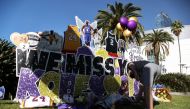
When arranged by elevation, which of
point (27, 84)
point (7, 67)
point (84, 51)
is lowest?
point (27, 84)

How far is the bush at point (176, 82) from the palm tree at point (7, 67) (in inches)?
620

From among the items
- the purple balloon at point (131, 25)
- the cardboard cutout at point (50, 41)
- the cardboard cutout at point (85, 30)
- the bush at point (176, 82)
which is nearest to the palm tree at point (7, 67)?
the cardboard cutout at point (50, 41)

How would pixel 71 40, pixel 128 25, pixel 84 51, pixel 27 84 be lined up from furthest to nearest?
pixel 128 25 → pixel 84 51 → pixel 71 40 → pixel 27 84

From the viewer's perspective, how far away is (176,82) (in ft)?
88.0

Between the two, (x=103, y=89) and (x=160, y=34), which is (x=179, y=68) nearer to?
(x=160, y=34)

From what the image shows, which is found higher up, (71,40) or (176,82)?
(71,40)

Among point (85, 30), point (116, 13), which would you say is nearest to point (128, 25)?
point (85, 30)

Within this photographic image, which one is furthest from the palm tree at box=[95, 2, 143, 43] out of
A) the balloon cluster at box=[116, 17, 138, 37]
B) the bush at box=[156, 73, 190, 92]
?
the balloon cluster at box=[116, 17, 138, 37]

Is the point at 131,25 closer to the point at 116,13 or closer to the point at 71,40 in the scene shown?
the point at 71,40

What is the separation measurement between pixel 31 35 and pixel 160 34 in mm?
41696

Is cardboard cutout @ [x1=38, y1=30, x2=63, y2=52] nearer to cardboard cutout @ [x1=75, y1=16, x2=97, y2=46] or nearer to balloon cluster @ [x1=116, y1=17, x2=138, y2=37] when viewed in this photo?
cardboard cutout @ [x1=75, y1=16, x2=97, y2=46]

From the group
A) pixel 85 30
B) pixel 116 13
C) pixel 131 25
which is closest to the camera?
pixel 85 30

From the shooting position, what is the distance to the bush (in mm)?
26500

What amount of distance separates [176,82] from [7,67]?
1752 cm
